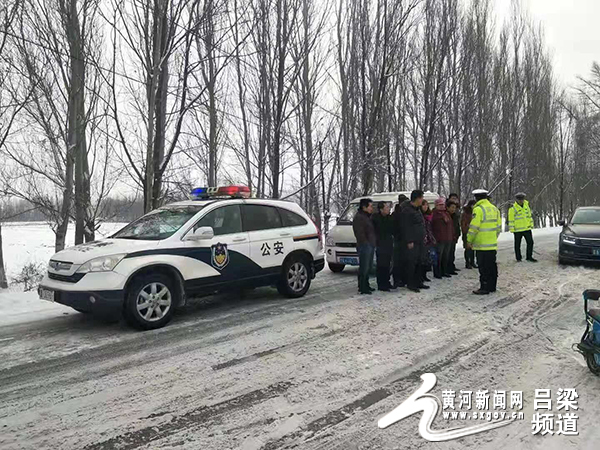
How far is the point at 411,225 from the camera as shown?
802 centimetres

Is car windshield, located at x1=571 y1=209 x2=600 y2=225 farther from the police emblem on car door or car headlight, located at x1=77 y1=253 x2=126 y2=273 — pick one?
car headlight, located at x1=77 y1=253 x2=126 y2=273

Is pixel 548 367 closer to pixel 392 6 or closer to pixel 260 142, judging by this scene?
pixel 260 142

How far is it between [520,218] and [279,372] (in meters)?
10.1

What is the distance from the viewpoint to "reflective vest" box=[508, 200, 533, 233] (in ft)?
38.7

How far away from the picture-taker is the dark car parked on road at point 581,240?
34.4 ft

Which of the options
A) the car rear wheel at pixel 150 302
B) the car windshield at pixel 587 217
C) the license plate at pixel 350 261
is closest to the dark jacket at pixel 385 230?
the license plate at pixel 350 261

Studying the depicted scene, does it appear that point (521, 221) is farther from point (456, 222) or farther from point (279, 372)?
point (279, 372)

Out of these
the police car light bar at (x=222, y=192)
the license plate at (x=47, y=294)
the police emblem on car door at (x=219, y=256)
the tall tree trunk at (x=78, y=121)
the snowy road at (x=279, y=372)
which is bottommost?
the snowy road at (x=279, y=372)

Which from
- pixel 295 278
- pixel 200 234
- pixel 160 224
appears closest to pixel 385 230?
pixel 295 278

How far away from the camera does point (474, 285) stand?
8.68 meters

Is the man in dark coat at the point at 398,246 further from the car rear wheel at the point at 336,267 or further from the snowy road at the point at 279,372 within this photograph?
the car rear wheel at the point at 336,267

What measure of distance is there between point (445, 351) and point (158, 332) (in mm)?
3502

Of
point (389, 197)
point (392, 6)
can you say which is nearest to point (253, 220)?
point (389, 197)

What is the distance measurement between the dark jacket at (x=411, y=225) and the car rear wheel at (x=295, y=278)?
1970 millimetres
